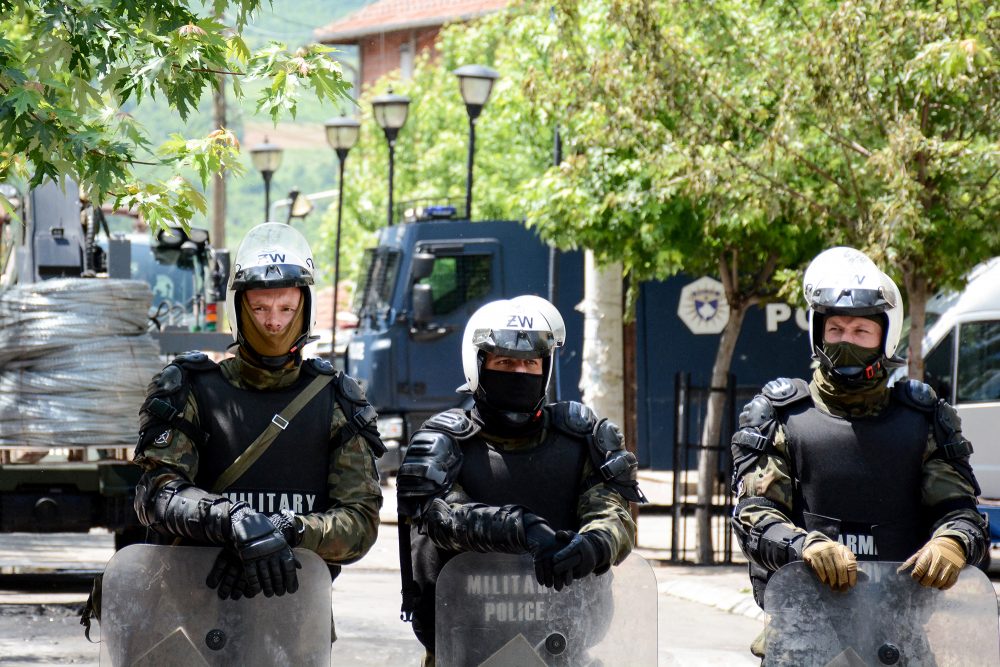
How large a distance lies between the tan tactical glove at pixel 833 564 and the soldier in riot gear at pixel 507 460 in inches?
18.8

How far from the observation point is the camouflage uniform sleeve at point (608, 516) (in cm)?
420

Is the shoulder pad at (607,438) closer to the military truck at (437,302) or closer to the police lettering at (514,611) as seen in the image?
the police lettering at (514,611)

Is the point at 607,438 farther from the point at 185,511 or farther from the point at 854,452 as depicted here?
the point at 185,511

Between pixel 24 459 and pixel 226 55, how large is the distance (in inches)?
179

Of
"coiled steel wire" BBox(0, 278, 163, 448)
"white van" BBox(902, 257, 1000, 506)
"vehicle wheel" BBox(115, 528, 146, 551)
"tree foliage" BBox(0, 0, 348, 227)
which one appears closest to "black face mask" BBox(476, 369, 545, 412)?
"tree foliage" BBox(0, 0, 348, 227)

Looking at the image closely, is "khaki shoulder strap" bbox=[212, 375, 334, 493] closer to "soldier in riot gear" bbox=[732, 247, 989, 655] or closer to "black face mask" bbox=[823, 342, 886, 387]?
"soldier in riot gear" bbox=[732, 247, 989, 655]

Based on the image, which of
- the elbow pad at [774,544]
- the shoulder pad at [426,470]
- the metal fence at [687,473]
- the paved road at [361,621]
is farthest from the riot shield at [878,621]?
the metal fence at [687,473]

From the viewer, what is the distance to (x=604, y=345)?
1491 cm

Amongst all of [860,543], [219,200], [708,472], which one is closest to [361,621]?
[708,472]

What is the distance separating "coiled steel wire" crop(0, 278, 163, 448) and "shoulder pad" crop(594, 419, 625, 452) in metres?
6.13

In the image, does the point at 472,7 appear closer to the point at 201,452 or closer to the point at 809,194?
the point at 809,194

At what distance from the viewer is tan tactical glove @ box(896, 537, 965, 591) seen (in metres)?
4.13

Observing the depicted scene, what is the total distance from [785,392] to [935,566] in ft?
2.52

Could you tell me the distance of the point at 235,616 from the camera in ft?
13.1
